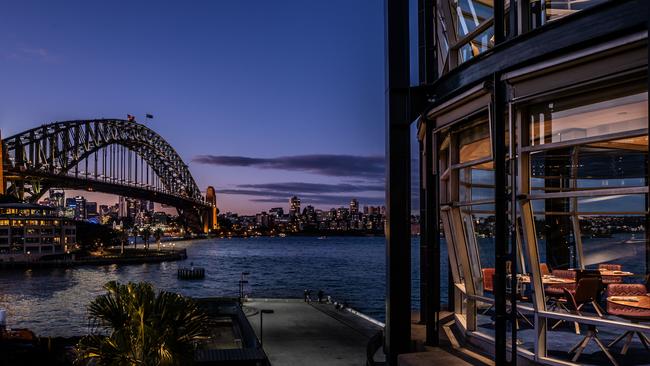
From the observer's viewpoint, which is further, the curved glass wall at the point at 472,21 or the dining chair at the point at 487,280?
the dining chair at the point at 487,280

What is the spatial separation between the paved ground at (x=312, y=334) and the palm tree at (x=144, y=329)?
9.99 metres

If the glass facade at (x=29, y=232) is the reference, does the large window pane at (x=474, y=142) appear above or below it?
above

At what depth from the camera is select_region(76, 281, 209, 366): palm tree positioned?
902 centimetres

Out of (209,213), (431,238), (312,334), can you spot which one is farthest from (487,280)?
(209,213)

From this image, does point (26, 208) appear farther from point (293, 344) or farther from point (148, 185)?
point (293, 344)

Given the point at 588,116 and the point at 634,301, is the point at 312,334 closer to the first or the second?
the point at 634,301

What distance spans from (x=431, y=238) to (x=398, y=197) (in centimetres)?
89

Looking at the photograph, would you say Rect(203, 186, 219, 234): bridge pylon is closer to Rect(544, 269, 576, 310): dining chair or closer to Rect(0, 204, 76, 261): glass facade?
Rect(0, 204, 76, 261): glass facade

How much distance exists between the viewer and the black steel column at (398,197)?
898 cm

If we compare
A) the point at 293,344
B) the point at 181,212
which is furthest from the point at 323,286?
the point at 181,212

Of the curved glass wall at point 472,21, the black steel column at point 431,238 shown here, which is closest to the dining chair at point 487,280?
the black steel column at point 431,238

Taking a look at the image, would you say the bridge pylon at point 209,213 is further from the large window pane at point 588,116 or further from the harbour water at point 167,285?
the large window pane at point 588,116

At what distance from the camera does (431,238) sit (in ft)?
30.7

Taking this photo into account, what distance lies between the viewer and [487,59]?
691cm
